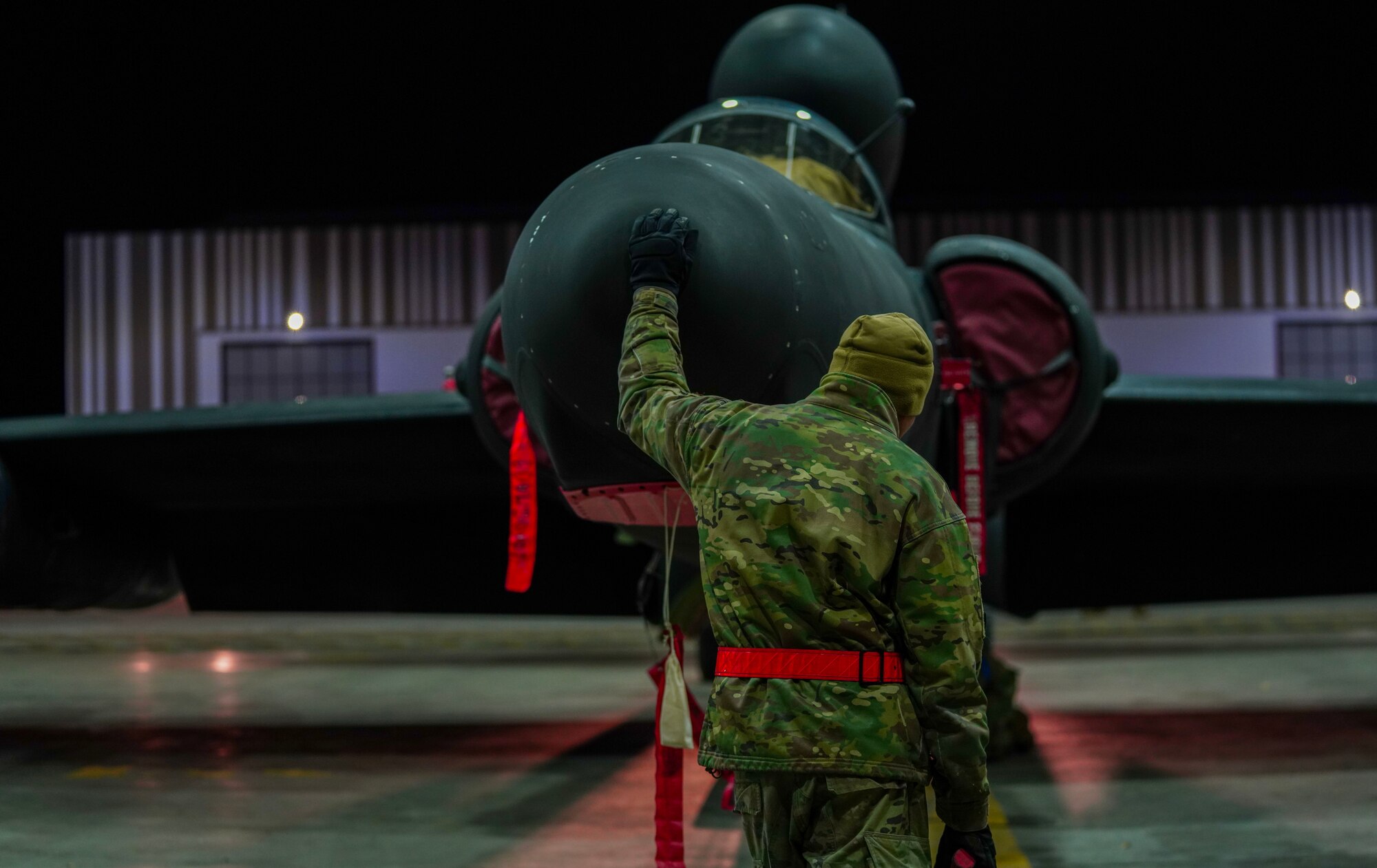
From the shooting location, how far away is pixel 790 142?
595cm

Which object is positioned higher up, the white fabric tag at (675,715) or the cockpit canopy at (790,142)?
the cockpit canopy at (790,142)

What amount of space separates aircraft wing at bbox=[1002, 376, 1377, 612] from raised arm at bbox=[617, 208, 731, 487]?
16.8ft

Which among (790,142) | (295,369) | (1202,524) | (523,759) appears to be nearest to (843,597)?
(790,142)

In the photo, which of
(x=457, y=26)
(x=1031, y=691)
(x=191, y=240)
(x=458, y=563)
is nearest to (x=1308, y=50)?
(x=1031, y=691)

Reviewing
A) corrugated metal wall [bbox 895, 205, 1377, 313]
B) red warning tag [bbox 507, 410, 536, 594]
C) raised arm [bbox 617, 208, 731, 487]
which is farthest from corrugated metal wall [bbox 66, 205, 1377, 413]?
raised arm [bbox 617, 208, 731, 487]

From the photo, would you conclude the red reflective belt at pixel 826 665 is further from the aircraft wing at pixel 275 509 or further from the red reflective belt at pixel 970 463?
the aircraft wing at pixel 275 509

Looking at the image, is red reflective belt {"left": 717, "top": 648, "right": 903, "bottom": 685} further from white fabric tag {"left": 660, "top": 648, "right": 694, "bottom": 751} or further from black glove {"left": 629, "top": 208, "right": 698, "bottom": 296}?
black glove {"left": 629, "top": 208, "right": 698, "bottom": 296}

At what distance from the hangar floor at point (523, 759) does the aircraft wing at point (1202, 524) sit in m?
0.86

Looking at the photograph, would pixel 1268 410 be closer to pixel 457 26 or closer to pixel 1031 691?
pixel 1031 691

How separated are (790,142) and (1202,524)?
4.85m

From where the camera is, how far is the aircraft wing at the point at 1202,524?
8.18 metres

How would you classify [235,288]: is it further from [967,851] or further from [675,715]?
[967,851]

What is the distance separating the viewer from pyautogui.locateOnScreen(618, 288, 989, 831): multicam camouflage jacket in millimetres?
2744

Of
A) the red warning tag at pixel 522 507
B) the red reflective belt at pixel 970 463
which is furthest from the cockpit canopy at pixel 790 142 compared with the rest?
the red warning tag at pixel 522 507
